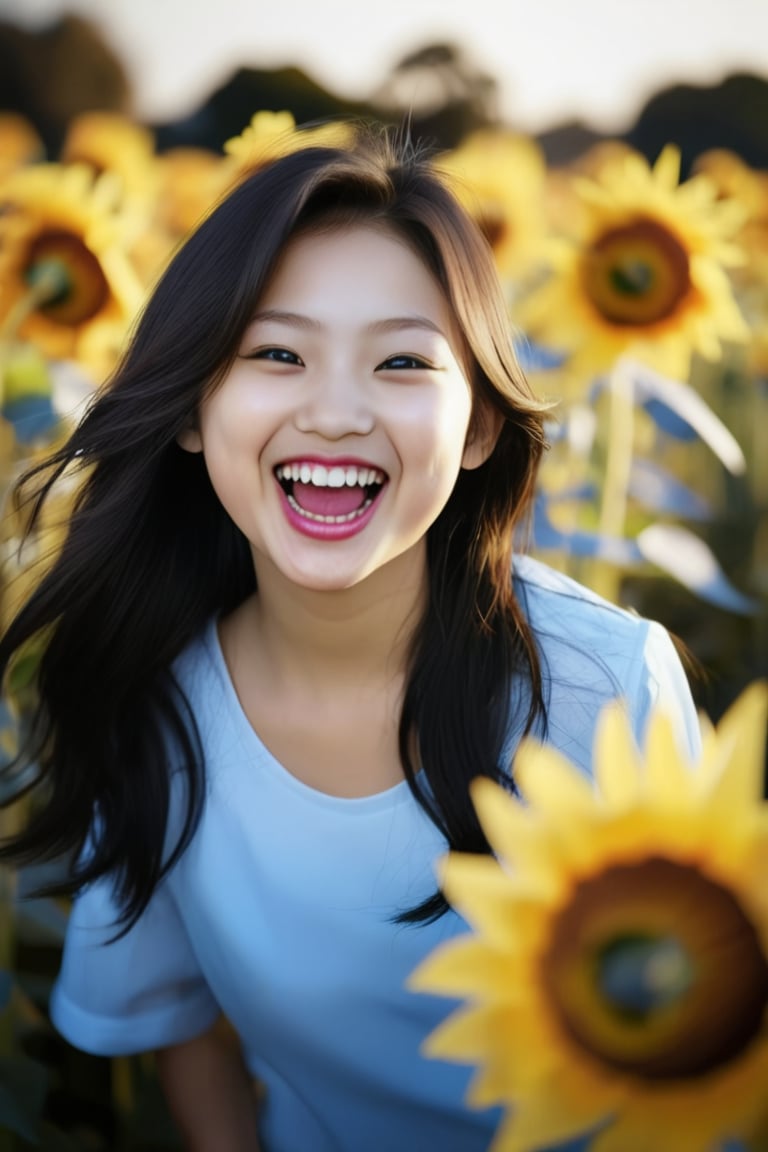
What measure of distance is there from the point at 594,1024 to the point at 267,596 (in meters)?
0.65

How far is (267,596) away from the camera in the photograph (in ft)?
3.40

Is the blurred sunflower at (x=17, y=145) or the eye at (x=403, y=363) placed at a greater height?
the blurred sunflower at (x=17, y=145)

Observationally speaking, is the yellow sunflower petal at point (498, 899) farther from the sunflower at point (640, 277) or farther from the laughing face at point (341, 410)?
the sunflower at point (640, 277)

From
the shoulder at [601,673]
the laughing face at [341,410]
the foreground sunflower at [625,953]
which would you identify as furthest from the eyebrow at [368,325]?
the foreground sunflower at [625,953]

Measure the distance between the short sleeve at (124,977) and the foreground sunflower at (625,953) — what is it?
71 centimetres

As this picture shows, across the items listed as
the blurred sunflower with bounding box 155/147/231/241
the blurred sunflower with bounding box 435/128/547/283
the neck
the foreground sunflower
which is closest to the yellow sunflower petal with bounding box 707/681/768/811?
the foreground sunflower

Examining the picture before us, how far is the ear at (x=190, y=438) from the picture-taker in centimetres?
98

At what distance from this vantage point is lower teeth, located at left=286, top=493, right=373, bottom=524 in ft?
2.86

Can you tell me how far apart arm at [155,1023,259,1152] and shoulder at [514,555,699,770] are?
1.50ft

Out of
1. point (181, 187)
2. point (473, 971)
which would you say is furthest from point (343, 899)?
point (181, 187)

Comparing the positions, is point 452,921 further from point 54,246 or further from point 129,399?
point 54,246

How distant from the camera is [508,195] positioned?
2.03m

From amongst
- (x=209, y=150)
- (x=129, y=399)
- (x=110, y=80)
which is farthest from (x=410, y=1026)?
(x=110, y=80)

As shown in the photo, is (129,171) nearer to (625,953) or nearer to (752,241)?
(752,241)
